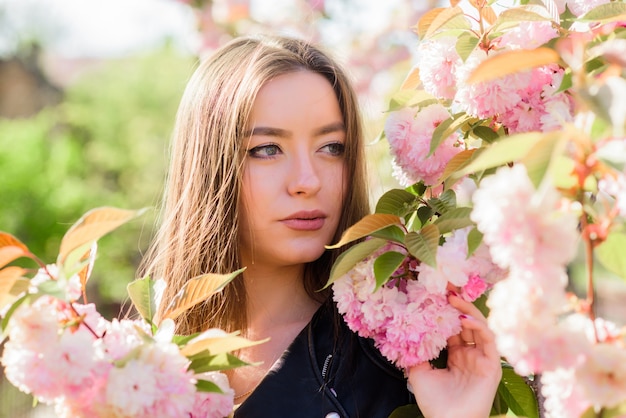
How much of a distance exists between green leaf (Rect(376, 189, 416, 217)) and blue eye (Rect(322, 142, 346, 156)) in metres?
0.34

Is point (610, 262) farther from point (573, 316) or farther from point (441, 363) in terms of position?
point (441, 363)

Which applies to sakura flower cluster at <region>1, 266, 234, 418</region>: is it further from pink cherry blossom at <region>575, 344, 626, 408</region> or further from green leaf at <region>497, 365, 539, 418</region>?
green leaf at <region>497, 365, 539, 418</region>

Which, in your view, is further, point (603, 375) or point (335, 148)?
point (335, 148)

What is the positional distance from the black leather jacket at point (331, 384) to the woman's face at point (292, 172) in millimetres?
193

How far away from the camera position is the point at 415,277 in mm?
1341

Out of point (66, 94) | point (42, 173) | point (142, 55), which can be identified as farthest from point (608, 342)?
point (142, 55)

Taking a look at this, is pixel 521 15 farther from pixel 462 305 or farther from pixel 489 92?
pixel 462 305

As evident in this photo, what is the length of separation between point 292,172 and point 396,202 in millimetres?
304

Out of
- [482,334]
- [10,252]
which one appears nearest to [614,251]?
[482,334]

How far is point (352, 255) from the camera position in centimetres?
117

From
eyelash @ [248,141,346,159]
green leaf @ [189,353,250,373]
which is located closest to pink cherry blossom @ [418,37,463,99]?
eyelash @ [248,141,346,159]

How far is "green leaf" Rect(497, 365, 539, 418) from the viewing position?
1440 mm

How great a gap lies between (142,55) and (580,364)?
67.1 feet

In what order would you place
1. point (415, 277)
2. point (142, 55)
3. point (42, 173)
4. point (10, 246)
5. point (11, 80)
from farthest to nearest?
point (142, 55) → point (11, 80) → point (42, 173) → point (415, 277) → point (10, 246)
